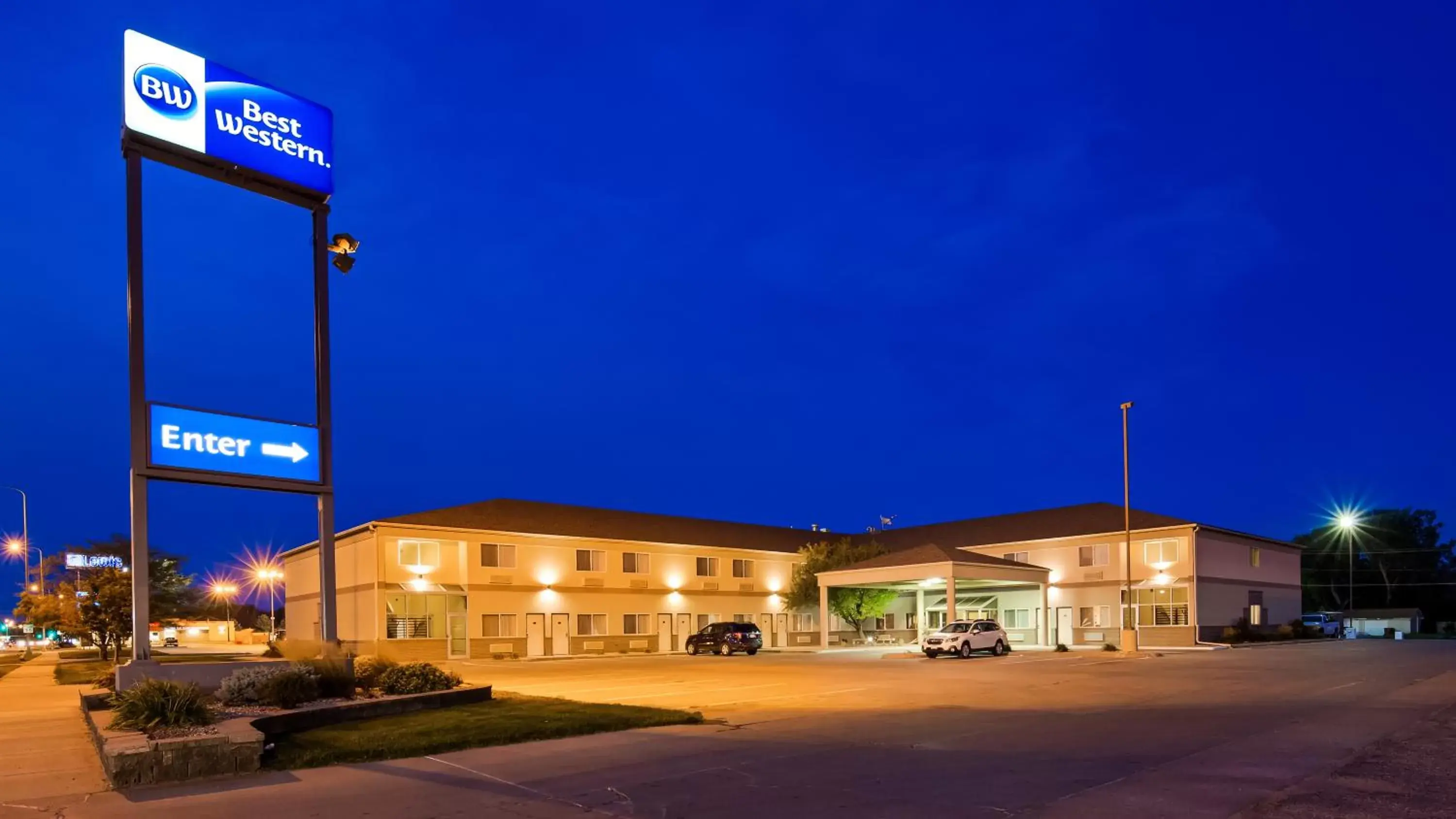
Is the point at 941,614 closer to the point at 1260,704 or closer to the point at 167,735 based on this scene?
the point at 1260,704

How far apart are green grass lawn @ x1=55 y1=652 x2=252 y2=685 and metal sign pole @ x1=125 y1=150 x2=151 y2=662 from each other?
8795mm

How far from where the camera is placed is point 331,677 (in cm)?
1655

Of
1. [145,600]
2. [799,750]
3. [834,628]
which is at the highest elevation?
[145,600]

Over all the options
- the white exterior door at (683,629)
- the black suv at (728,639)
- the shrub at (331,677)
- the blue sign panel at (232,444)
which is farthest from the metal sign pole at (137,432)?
the white exterior door at (683,629)

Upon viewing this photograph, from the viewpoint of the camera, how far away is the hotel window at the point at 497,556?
4494 centimetres

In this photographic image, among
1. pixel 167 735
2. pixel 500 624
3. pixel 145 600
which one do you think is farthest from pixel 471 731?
pixel 500 624

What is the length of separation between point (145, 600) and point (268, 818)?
27.8ft

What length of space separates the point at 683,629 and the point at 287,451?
36.0m

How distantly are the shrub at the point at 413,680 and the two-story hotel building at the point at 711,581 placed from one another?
22.9 m

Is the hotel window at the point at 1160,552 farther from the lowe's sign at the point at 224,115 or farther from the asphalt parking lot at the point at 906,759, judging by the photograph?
the lowe's sign at the point at 224,115

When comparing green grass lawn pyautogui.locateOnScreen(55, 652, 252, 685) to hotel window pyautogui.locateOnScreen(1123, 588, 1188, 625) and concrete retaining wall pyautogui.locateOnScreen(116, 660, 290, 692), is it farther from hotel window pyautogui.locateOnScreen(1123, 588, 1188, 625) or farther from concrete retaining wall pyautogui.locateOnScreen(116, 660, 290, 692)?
hotel window pyautogui.locateOnScreen(1123, 588, 1188, 625)

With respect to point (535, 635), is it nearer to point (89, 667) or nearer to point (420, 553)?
point (420, 553)

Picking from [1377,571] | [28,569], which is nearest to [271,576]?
[28,569]

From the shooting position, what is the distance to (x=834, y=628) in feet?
188
